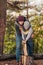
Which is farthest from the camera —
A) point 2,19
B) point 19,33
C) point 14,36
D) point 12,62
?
point 14,36

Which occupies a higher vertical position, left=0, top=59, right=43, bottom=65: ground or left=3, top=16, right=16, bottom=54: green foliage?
left=3, top=16, right=16, bottom=54: green foliage

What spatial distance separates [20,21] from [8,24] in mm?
834

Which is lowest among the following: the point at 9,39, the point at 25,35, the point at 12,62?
the point at 12,62

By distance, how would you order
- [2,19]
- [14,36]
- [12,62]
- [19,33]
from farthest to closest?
[14,36]
[2,19]
[12,62]
[19,33]

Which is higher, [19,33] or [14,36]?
[19,33]

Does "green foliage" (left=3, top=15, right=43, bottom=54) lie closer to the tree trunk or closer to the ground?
the tree trunk

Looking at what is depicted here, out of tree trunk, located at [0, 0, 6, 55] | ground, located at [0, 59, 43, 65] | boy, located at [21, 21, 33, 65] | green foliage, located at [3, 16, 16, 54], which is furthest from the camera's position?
green foliage, located at [3, 16, 16, 54]

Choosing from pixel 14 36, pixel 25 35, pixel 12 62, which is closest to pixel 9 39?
pixel 14 36

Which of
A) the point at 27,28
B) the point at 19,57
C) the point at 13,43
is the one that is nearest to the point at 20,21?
the point at 27,28

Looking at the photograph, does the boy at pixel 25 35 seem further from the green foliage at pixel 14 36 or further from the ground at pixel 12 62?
the green foliage at pixel 14 36

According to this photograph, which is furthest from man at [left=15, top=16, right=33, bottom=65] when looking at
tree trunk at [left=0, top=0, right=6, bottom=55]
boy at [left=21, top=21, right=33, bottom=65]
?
tree trunk at [left=0, top=0, right=6, bottom=55]

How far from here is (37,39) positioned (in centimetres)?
483

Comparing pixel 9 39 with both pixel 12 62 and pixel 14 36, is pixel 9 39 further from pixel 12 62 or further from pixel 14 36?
pixel 12 62

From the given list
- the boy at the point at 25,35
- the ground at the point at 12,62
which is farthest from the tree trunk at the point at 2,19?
the boy at the point at 25,35
